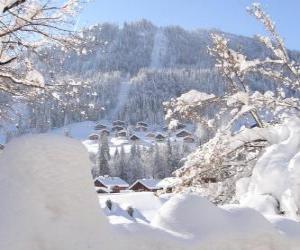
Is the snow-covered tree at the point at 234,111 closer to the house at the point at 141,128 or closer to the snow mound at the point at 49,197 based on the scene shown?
the snow mound at the point at 49,197

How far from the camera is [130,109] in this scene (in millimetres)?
192625

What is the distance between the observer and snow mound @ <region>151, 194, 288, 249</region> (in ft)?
13.8

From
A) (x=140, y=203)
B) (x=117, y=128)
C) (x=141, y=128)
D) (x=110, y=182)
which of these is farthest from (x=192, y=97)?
(x=117, y=128)

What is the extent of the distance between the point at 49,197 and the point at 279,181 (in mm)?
4518

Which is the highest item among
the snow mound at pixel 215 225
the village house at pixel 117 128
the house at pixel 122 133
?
the snow mound at pixel 215 225

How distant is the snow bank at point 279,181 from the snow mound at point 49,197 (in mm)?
3884

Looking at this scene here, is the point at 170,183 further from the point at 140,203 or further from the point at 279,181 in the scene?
the point at 140,203

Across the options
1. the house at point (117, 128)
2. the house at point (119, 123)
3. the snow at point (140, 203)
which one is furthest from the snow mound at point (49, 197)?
the house at point (119, 123)

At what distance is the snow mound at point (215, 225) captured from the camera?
13.8ft

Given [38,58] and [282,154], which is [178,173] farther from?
[38,58]

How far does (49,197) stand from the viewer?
3.55 metres

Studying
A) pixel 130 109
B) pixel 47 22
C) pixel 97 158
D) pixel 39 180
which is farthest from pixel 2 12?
pixel 130 109

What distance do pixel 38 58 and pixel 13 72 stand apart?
0.44m

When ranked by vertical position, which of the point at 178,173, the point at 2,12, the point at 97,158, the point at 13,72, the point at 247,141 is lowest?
the point at 97,158
